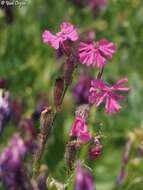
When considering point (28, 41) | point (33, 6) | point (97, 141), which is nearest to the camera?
point (97, 141)

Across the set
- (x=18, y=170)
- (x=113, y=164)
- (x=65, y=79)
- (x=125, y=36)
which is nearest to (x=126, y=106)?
(x=113, y=164)

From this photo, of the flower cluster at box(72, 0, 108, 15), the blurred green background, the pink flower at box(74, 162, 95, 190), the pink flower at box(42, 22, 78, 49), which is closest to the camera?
the pink flower at box(74, 162, 95, 190)

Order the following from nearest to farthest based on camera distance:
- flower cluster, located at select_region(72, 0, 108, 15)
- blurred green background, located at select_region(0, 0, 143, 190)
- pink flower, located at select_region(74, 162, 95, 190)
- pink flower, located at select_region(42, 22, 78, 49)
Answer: pink flower, located at select_region(74, 162, 95, 190), pink flower, located at select_region(42, 22, 78, 49), blurred green background, located at select_region(0, 0, 143, 190), flower cluster, located at select_region(72, 0, 108, 15)

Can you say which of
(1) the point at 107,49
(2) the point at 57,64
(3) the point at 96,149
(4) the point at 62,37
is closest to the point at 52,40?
(4) the point at 62,37

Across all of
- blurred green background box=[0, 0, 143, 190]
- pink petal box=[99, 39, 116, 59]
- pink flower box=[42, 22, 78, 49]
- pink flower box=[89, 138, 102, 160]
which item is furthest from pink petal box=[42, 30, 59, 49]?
blurred green background box=[0, 0, 143, 190]

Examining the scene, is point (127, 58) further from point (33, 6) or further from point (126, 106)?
point (33, 6)

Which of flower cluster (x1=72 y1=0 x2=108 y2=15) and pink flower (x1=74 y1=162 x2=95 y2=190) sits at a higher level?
flower cluster (x1=72 y1=0 x2=108 y2=15)

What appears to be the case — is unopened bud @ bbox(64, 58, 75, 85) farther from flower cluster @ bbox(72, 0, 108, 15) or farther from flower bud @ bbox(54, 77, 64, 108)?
flower cluster @ bbox(72, 0, 108, 15)
